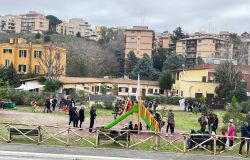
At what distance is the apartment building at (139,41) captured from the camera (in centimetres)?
12412

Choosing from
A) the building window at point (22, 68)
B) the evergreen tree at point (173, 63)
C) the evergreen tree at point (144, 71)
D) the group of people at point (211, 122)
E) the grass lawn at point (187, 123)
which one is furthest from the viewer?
the evergreen tree at point (173, 63)

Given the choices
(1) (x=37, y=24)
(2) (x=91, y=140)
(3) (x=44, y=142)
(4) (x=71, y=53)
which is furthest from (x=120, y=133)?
(1) (x=37, y=24)

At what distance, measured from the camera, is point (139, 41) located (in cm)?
12469

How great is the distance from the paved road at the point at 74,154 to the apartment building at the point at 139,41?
341ft

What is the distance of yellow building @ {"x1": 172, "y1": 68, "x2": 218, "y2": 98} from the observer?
66.2m

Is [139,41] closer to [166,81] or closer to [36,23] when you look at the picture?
[166,81]

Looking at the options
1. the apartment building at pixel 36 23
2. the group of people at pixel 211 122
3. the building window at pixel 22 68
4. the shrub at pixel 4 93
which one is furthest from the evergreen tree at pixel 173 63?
the apartment building at pixel 36 23

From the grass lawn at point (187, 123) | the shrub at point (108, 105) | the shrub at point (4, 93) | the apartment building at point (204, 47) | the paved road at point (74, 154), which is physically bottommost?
the grass lawn at point (187, 123)

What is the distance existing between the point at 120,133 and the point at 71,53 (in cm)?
8260

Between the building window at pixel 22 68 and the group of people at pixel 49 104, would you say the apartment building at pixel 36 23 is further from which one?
the group of people at pixel 49 104

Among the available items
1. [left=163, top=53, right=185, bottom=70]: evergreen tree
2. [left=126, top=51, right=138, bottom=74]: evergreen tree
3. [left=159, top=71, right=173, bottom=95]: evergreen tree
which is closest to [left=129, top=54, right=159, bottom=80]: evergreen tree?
[left=163, top=53, right=185, bottom=70]: evergreen tree

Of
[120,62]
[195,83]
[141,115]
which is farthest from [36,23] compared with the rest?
[141,115]

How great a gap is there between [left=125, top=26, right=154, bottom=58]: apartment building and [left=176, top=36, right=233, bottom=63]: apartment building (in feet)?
36.4

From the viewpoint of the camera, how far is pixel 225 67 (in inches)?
2557
